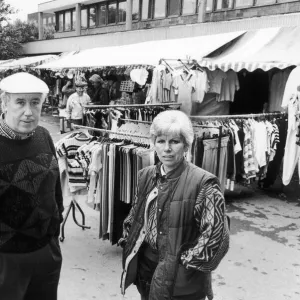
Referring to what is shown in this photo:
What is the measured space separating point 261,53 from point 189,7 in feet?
45.3

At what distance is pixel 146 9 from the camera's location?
73.8ft

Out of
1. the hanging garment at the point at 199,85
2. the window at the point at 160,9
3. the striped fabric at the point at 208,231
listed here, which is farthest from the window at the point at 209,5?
the striped fabric at the point at 208,231

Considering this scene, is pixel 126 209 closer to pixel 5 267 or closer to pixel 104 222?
pixel 104 222

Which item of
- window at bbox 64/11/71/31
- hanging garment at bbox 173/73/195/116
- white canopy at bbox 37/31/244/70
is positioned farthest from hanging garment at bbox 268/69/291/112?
window at bbox 64/11/71/31

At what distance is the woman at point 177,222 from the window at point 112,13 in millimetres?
25061

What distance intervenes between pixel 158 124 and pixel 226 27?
9.49m

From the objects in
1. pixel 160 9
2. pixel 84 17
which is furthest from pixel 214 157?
pixel 84 17

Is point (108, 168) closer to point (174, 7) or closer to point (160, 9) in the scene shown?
point (174, 7)

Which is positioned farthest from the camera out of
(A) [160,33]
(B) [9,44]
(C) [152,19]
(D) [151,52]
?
(B) [9,44]

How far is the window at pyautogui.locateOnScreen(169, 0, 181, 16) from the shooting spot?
20.3m

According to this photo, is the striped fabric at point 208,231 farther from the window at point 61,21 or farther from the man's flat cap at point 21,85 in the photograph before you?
the window at point 61,21

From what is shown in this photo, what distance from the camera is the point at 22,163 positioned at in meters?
2.09

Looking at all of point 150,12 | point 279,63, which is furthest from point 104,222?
point 150,12

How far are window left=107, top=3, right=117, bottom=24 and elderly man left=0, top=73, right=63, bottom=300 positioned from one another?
82.0 ft
